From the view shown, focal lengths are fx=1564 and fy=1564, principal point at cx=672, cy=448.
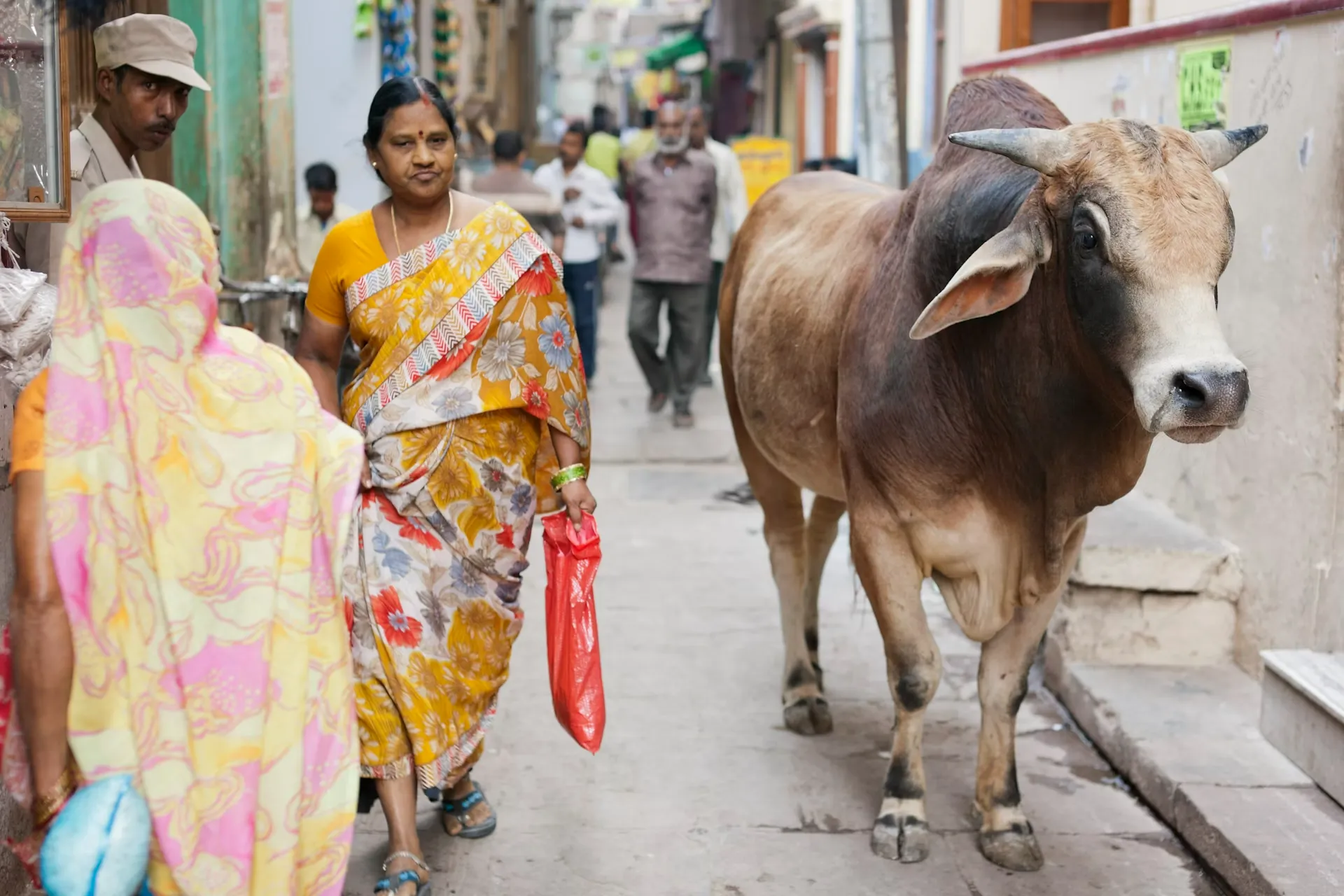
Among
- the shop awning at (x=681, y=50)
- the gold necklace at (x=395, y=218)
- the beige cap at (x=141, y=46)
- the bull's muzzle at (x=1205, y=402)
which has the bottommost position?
the bull's muzzle at (x=1205, y=402)

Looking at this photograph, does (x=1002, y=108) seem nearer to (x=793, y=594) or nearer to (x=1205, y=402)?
(x=1205, y=402)

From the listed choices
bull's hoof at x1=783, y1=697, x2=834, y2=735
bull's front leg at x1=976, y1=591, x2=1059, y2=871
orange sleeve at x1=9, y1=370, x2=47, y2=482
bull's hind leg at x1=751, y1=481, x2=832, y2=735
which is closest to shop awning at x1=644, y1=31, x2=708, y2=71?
bull's hind leg at x1=751, y1=481, x2=832, y2=735

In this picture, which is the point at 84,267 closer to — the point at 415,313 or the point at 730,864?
the point at 415,313

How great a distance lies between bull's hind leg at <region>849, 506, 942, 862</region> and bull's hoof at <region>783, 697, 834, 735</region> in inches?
30.7

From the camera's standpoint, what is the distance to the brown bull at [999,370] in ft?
10.2

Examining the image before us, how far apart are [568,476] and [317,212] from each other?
15.1 ft

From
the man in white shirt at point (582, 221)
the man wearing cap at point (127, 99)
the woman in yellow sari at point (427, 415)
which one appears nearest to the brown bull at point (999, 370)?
the woman in yellow sari at point (427, 415)

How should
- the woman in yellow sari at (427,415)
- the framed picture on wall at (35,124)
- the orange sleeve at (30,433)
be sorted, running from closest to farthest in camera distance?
the orange sleeve at (30,433) → the framed picture on wall at (35,124) → the woman in yellow sari at (427,415)

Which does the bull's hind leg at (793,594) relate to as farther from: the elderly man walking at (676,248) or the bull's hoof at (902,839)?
the elderly man walking at (676,248)

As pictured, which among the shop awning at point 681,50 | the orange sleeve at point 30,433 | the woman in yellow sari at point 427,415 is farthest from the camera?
the shop awning at point 681,50

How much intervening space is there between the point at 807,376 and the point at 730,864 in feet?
4.63

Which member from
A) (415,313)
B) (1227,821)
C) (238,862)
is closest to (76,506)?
(238,862)

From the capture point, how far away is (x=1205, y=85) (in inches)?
209

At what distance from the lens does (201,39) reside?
7016mm
